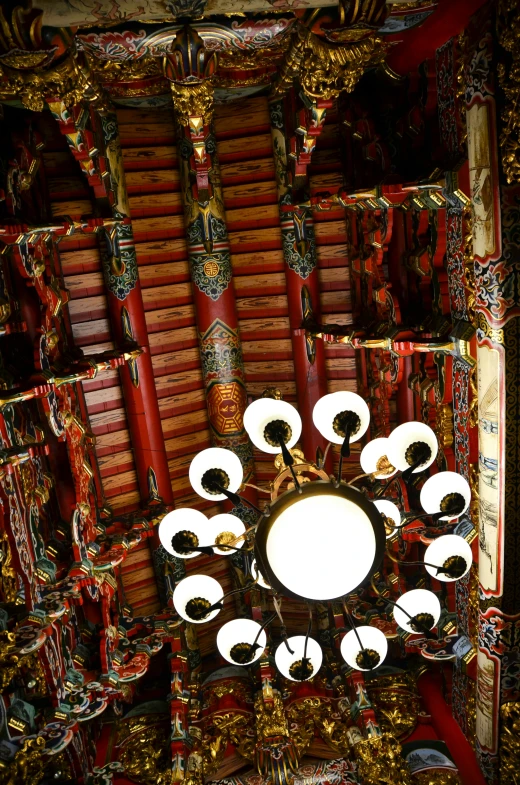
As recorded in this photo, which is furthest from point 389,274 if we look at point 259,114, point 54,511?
point 54,511

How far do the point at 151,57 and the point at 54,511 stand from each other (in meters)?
2.94

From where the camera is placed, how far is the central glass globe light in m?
2.42

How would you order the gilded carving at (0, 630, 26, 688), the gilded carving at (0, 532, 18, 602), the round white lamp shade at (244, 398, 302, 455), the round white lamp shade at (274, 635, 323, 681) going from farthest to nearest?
1. the gilded carving at (0, 532, 18, 602)
2. the gilded carving at (0, 630, 26, 688)
3. the round white lamp shade at (274, 635, 323, 681)
4. the round white lamp shade at (244, 398, 302, 455)

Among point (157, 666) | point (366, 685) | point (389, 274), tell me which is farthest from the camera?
point (157, 666)

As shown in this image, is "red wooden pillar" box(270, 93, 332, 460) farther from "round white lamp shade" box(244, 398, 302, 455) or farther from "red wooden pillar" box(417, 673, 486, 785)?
"red wooden pillar" box(417, 673, 486, 785)

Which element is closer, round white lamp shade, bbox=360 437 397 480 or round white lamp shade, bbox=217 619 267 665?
round white lamp shade, bbox=217 619 267 665

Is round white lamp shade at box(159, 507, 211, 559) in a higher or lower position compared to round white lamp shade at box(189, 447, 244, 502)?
lower

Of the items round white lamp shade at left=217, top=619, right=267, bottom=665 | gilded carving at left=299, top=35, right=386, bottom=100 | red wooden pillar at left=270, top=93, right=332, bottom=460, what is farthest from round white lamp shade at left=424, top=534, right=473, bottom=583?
gilded carving at left=299, top=35, right=386, bottom=100

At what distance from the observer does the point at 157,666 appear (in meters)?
5.52

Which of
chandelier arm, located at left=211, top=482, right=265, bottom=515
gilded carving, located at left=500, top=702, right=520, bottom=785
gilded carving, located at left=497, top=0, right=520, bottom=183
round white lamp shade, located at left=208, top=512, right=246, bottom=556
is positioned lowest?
gilded carving, located at left=500, top=702, right=520, bottom=785

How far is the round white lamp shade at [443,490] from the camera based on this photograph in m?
2.71

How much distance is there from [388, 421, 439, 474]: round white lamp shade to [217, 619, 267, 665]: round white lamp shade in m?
0.95

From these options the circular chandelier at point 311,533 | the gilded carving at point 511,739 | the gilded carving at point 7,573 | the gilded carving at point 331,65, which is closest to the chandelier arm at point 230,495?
the circular chandelier at point 311,533

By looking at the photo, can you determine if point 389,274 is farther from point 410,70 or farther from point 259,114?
point 259,114
